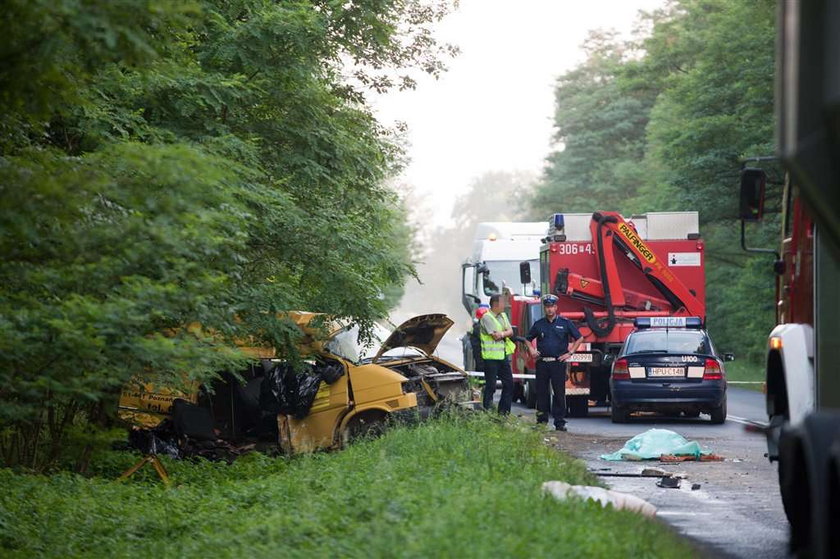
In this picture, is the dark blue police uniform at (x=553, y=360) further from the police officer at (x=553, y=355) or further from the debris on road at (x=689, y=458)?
the debris on road at (x=689, y=458)

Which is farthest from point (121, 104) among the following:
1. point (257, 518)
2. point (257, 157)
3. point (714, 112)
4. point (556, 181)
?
point (556, 181)

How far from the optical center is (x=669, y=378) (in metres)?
20.6

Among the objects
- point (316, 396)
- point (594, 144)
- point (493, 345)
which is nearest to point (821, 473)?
point (316, 396)

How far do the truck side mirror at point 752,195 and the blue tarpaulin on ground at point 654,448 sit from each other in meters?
5.92

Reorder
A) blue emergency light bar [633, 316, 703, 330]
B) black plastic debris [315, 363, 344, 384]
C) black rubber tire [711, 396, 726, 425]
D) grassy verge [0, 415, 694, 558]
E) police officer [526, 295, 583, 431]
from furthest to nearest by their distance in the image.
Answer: blue emergency light bar [633, 316, 703, 330]
black rubber tire [711, 396, 726, 425]
police officer [526, 295, 583, 431]
black plastic debris [315, 363, 344, 384]
grassy verge [0, 415, 694, 558]

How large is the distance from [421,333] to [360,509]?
890 centimetres

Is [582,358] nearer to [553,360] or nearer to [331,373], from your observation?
[553,360]

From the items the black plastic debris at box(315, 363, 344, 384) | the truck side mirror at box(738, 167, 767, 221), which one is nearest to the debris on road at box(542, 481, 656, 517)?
the truck side mirror at box(738, 167, 767, 221)

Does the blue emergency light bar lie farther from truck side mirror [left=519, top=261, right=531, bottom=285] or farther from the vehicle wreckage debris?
the vehicle wreckage debris

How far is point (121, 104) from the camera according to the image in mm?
14852

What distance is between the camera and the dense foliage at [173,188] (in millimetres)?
8016

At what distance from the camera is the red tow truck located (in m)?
23.6

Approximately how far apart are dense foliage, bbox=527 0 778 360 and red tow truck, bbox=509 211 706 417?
1040 centimetres

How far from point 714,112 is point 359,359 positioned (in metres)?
25.3
